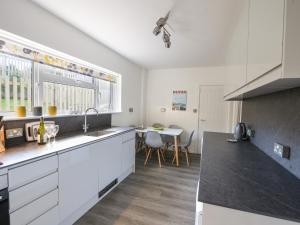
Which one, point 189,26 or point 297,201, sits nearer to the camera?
point 297,201

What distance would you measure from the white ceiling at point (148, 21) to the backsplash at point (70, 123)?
51.8 inches

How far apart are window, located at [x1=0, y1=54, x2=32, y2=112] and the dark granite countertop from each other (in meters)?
2.05

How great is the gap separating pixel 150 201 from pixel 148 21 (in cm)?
239

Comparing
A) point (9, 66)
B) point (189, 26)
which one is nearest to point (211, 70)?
point (189, 26)

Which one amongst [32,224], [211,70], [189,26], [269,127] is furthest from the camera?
[211,70]

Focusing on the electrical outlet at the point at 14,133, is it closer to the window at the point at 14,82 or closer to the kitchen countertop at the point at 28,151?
the kitchen countertop at the point at 28,151

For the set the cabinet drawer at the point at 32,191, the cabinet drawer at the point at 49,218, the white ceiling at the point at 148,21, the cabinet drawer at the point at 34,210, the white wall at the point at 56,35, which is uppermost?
the white ceiling at the point at 148,21

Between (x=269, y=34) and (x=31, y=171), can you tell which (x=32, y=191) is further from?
(x=269, y=34)

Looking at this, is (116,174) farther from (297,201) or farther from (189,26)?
(189,26)

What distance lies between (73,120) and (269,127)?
2460 millimetres

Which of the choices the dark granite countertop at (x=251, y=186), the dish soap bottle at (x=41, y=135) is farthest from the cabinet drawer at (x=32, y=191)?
the dark granite countertop at (x=251, y=186)

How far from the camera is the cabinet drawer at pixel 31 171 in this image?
113 centimetres

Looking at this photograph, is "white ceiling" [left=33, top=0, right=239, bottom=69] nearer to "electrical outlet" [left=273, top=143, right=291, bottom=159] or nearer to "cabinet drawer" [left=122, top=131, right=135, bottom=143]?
"electrical outlet" [left=273, top=143, right=291, bottom=159]

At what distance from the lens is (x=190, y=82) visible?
4.57 meters
